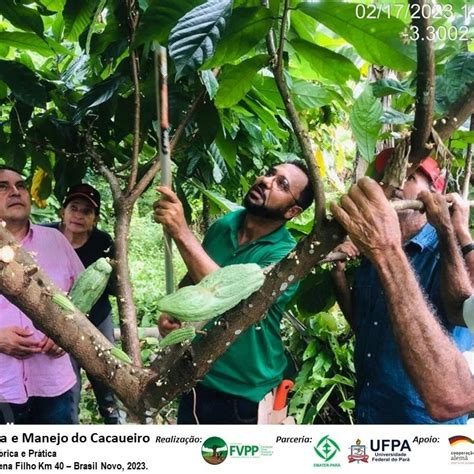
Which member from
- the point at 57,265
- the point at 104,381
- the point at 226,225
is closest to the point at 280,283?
the point at 104,381

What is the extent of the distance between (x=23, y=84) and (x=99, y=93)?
0.16 m

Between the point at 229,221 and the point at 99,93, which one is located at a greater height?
the point at 99,93

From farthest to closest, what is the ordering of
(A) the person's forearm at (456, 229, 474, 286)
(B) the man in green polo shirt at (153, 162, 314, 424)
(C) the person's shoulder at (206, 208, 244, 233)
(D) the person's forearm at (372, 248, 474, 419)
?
(C) the person's shoulder at (206, 208, 244, 233)
(B) the man in green polo shirt at (153, 162, 314, 424)
(A) the person's forearm at (456, 229, 474, 286)
(D) the person's forearm at (372, 248, 474, 419)

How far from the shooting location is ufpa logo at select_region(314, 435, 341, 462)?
2.94 ft

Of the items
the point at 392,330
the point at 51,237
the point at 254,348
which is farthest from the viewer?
the point at 51,237

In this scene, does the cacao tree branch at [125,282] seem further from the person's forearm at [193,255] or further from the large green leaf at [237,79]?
the large green leaf at [237,79]

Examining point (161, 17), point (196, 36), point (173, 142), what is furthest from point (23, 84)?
point (196, 36)

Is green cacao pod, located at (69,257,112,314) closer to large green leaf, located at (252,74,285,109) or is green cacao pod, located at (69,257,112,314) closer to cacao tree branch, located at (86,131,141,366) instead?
cacao tree branch, located at (86,131,141,366)

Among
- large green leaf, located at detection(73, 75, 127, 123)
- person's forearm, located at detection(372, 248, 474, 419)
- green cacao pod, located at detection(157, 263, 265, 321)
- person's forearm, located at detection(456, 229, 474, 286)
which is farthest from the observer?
large green leaf, located at detection(73, 75, 127, 123)

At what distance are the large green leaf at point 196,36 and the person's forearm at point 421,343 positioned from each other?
13.8 inches

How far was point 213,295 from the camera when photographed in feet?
2.05

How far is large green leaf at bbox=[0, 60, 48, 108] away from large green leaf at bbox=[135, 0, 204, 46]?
370 millimetres

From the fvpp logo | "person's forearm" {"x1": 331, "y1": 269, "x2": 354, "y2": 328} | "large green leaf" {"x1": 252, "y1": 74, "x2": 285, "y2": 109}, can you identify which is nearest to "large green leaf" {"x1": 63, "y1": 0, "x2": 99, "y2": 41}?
"large green leaf" {"x1": 252, "y1": 74, "x2": 285, "y2": 109}

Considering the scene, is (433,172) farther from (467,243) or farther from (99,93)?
(99,93)
